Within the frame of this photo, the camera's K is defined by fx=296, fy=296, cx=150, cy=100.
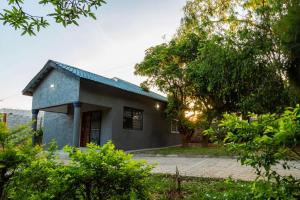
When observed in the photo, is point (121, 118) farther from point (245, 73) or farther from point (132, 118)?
point (245, 73)

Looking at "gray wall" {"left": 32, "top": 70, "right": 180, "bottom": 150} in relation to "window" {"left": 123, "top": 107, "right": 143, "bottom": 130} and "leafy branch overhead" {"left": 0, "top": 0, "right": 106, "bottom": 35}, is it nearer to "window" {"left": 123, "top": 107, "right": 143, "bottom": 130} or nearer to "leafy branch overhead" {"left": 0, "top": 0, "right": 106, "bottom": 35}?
"window" {"left": 123, "top": 107, "right": 143, "bottom": 130}

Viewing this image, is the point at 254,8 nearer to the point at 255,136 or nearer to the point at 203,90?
the point at 203,90

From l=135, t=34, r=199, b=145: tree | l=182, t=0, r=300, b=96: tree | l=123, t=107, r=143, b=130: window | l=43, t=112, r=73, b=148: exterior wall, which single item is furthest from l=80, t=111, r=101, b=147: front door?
l=182, t=0, r=300, b=96: tree

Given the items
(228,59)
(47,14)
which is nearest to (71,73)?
(228,59)

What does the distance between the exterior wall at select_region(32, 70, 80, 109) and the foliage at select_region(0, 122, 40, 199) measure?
1216 centimetres

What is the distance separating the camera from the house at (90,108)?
16.5m

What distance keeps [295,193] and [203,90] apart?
50.4 ft

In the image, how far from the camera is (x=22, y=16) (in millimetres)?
2938

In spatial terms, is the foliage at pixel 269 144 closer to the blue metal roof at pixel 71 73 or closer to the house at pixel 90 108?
the house at pixel 90 108

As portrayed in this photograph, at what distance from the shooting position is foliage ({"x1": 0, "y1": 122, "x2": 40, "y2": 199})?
12.0 ft

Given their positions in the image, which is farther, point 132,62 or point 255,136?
point 132,62

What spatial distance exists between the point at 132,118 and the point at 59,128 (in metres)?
4.94

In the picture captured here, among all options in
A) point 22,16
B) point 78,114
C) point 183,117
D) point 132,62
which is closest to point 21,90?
point 78,114

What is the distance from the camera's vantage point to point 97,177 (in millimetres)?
3010
